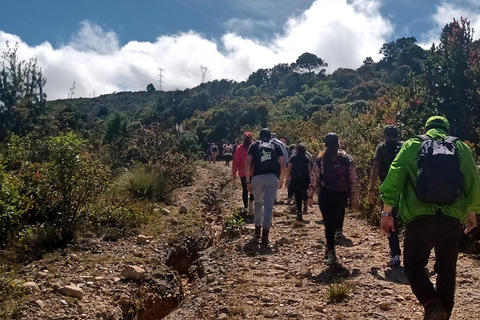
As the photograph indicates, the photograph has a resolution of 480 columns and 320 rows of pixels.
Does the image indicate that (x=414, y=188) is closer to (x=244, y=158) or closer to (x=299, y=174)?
(x=299, y=174)

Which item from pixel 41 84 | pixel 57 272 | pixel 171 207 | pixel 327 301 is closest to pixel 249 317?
pixel 327 301

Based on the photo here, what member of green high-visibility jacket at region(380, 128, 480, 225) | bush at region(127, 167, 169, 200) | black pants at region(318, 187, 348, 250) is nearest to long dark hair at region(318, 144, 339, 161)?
black pants at region(318, 187, 348, 250)

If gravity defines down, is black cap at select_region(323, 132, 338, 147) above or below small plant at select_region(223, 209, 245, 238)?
above

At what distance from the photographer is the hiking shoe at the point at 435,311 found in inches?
104

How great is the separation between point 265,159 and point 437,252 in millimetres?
3344

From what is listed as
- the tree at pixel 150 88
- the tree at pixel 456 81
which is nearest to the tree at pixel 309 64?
the tree at pixel 150 88

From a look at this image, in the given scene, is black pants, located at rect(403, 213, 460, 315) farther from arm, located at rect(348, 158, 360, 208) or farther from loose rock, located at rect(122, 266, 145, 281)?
loose rock, located at rect(122, 266, 145, 281)

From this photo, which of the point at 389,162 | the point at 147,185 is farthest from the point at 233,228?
the point at 147,185

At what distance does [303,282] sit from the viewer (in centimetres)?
449

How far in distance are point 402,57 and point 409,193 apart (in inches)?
3026

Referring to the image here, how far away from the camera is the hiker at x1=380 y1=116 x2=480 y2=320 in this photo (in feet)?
8.69

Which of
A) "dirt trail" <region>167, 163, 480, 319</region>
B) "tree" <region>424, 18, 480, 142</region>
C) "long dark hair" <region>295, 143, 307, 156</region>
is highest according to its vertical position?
"tree" <region>424, 18, 480, 142</region>

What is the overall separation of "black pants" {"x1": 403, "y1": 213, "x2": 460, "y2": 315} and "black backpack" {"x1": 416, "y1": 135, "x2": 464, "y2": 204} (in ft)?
0.51

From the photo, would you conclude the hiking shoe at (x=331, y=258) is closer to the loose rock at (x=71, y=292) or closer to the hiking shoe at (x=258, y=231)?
Answer: the hiking shoe at (x=258, y=231)
